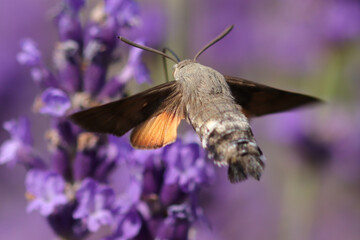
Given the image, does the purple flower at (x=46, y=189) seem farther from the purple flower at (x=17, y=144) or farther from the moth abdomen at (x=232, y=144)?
the moth abdomen at (x=232, y=144)

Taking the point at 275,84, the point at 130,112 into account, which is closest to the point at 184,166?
the point at 130,112

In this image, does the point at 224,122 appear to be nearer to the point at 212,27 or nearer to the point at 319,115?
the point at 319,115

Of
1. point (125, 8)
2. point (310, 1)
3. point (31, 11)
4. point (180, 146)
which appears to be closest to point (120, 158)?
point (180, 146)

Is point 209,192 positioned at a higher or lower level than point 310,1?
lower

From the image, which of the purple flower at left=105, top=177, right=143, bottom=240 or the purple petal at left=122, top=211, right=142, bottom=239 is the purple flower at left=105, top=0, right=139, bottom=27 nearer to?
the purple flower at left=105, top=177, right=143, bottom=240

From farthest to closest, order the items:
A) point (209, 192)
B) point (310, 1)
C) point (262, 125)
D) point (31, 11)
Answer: point (31, 11)
point (262, 125)
point (310, 1)
point (209, 192)

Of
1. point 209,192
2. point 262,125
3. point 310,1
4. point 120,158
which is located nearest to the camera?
point 120,158

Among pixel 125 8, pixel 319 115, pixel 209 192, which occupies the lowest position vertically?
pixel 209 192

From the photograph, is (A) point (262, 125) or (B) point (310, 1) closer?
(B) point (310, 1)
